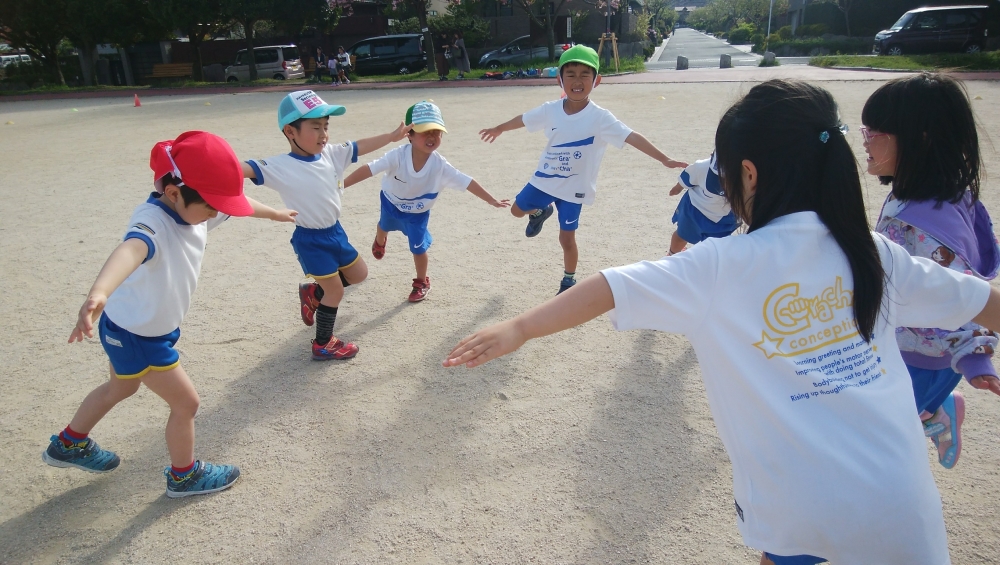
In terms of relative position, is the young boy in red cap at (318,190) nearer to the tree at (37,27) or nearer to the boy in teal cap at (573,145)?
the boy in teal cap at (573,145)

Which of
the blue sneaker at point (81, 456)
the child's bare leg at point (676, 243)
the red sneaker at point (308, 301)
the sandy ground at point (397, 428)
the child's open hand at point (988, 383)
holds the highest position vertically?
the child's open hand at point (988, 383)

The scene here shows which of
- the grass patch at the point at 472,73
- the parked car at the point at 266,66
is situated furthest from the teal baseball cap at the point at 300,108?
the parked car at the point at 266,66

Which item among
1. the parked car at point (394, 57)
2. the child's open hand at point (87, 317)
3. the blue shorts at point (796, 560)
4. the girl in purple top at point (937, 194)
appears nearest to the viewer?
A: the blue shorts at point (796, 560)

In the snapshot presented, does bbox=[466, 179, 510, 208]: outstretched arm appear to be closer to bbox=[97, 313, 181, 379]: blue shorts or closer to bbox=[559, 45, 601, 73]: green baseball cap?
bbox=[559, 45, 601, 73]: green baseball cap

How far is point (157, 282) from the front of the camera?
238 cm

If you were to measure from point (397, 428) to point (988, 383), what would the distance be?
7.72 feet

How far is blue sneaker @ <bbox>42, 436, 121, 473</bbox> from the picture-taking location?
267 cm

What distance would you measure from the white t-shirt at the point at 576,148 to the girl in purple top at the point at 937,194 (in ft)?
7.62

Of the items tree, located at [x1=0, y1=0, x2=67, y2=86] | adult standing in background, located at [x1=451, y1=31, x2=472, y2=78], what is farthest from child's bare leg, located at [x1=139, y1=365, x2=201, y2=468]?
tree, located at [x1=0, y1=0, x2=67, y2=86]

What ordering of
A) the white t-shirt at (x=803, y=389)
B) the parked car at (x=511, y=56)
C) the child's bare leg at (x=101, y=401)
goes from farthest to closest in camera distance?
the parked car at (x=511, y=56)
the child's bare leg at (x=101, y=401)
the white t-shirt at (x=803, y=389)

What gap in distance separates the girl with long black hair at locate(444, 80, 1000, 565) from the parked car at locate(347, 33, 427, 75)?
84.0ft

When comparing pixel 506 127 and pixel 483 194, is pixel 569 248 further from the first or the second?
pixel 506 127

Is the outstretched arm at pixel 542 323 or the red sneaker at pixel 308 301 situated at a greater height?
the outstretched arm at pixel 542 323

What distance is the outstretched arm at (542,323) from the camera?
4.60 feet
